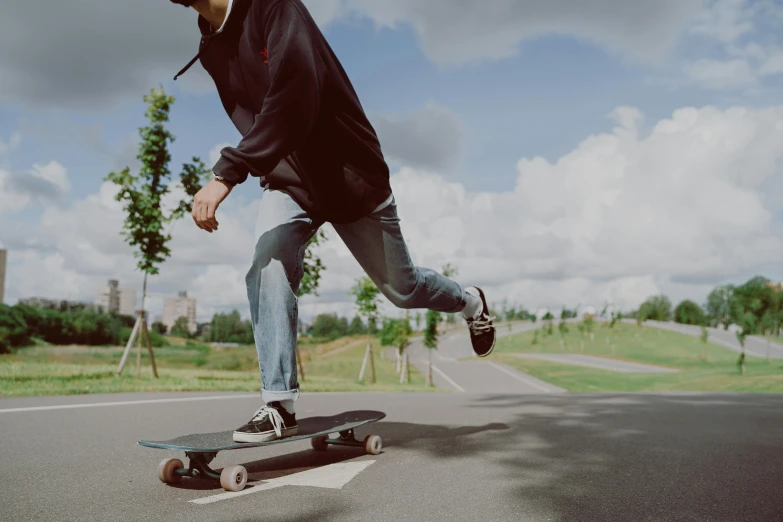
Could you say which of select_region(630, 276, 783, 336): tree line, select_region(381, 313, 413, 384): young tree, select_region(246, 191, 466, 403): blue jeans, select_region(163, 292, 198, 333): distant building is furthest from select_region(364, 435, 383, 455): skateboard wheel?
select_region(163, 292, 198, 333): distant building

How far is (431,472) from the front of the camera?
2.88 m

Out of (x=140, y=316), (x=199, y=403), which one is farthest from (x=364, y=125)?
(x=140, y=316)

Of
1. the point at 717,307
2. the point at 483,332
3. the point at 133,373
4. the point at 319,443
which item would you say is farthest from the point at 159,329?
the point at 717,307

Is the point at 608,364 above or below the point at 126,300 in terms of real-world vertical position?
below

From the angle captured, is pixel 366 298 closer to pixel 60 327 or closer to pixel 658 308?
pixel 60 327

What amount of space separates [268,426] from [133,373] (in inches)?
412

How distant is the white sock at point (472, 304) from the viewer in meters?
4.24

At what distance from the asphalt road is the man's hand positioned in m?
1.05

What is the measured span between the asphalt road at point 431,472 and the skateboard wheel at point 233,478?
0.06m

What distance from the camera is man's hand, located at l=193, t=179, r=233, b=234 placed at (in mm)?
2377

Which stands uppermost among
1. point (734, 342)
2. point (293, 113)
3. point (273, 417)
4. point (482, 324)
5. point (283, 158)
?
point (293, 113)

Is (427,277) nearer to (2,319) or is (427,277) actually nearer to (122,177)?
(122,177)

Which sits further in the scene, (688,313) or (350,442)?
(688,313)

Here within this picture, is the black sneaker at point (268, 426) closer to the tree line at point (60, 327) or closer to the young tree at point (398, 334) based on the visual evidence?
the tree line at point (60, 327)
